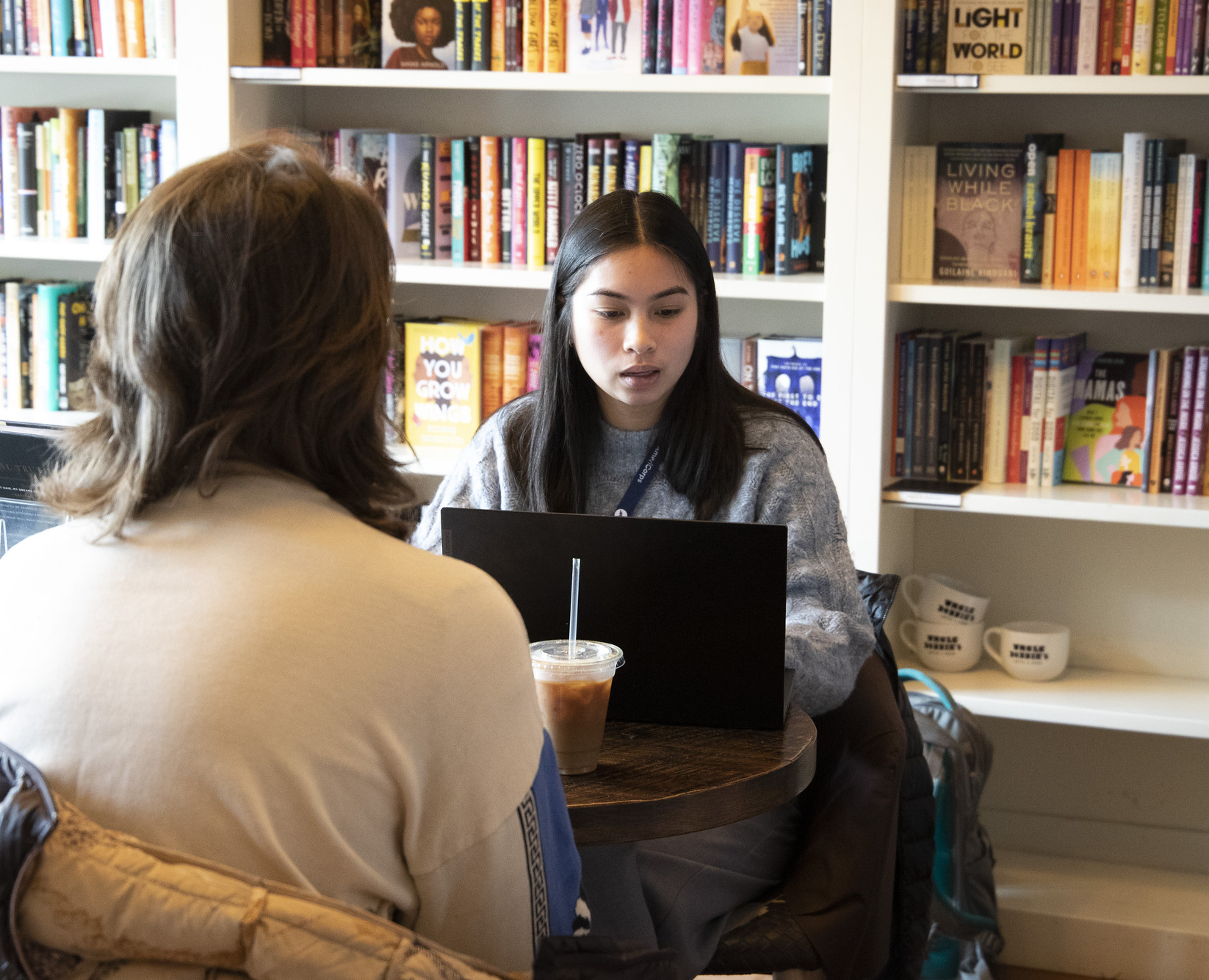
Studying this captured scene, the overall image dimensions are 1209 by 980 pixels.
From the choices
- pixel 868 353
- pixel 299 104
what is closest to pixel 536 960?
pixel 868 353

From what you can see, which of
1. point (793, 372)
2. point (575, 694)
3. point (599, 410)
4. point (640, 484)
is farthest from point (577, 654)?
point (793, 372)

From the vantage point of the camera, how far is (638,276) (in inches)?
68.4

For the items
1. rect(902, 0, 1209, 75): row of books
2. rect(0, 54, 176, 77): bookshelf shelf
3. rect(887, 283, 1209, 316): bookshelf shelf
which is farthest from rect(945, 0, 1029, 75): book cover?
rect(0, 54, 176, 77): bookshelf shelf

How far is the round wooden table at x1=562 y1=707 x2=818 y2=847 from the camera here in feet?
3.71

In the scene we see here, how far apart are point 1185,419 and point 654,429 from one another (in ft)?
3.50

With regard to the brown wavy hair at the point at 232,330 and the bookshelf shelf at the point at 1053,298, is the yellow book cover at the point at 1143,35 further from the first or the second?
the brown wavy hair at the point at 232,330

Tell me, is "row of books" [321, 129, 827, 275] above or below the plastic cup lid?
above

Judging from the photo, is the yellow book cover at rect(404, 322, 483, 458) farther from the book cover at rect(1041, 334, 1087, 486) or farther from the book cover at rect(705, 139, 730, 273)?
the book cover at rect(1041, 334, 1087, 486)

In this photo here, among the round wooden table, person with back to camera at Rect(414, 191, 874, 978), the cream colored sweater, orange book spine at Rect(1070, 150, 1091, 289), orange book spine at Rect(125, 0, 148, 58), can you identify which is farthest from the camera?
orange book spine at Rect(125, 0, 148, 58)

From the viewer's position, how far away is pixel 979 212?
7.66 feet

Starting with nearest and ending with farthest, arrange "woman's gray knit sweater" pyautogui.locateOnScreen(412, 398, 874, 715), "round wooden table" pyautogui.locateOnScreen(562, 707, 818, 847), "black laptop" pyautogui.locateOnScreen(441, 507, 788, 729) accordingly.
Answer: "round wooden table" pyautogui.locateOnScreen(562, 707, 818, 847), "black laptop" pyautogui.locateOnScreen(441, 507, 788, 729), "woman's gray knit sweater" pyautogui.locateOnScreen(412, 398, 874, 715)

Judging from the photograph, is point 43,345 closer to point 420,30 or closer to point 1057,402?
point 420,30

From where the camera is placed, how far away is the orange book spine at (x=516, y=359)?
258 centimetres

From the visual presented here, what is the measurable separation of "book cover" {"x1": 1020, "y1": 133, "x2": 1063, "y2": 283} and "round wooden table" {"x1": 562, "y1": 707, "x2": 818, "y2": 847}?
1301mm
